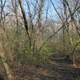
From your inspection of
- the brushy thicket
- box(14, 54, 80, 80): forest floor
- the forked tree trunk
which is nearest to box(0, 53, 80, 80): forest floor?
box(14, 54, 80, 80): forest floor

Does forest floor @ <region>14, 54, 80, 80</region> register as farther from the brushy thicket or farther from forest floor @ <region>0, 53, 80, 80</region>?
the brushy thicket

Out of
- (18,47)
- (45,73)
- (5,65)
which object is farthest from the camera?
(45,73)

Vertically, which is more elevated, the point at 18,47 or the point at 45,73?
the point at 18,47

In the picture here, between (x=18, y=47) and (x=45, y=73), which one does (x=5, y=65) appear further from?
(x=45, y=73)

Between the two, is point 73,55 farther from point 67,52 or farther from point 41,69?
point 41,69

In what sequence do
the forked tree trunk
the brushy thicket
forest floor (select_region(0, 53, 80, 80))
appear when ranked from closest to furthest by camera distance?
the forked tree trunk, the brushy thicket, forest floor (select_region(0, 53, 80, 80))

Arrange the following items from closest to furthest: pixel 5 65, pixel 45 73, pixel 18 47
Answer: pixel 5 65 → pixel 18 47 → pixel 45 73

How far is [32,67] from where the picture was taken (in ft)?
47.2

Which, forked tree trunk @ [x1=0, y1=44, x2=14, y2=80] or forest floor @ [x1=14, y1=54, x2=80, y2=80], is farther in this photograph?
forest floor @ [x1=14, y1=54, x2=80, y2=80]

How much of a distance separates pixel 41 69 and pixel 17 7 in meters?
4.03

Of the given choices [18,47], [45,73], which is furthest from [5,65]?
[45,73]

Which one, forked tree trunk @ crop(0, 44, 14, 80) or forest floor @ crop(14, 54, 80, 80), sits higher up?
forked tree trunk @ crop(0, 44, 14, 80)

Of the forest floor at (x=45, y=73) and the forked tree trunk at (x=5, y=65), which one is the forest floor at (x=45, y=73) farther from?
the forked tree trunk at (x=5, y=65)

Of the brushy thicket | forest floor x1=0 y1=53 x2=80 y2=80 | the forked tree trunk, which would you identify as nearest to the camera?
the forked tree trunk
